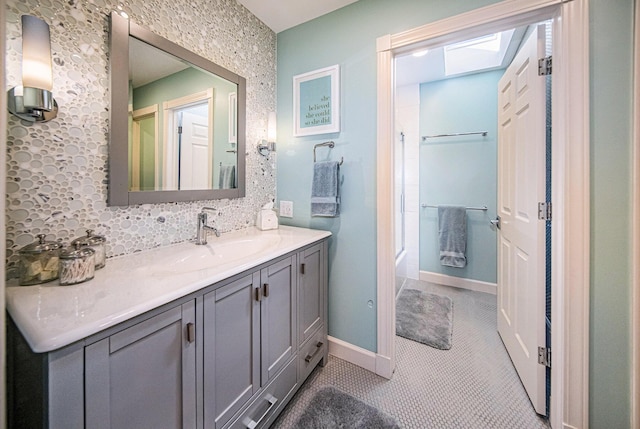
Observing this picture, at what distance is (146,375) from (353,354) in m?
1.32

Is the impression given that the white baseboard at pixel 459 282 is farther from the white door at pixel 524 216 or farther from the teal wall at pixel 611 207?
the teal wall at pixel 611 207

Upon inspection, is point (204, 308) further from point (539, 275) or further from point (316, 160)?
point (539, 275)

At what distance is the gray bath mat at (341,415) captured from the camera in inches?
49.4

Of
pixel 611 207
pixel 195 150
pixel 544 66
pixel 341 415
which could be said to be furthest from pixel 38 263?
pixel 544 66

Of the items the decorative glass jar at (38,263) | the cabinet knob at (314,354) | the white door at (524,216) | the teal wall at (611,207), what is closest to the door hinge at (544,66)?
the white door at (524,216)

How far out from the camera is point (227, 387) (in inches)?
39.3

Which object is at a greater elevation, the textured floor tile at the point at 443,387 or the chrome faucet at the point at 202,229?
the chrome faucet at the point at 202,229

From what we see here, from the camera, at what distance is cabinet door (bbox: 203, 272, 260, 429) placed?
92 centimetres

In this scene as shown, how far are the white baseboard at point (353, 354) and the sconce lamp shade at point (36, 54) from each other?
1933 mm

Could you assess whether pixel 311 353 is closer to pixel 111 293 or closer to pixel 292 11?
pixel 111 293

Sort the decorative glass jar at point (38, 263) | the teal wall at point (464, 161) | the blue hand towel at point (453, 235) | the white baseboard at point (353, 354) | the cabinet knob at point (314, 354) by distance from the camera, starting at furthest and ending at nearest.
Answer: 1. the blue hand towel at point (453, 235)
2. the teal wall at point (464, 161)
3. the white baseboard at point (353, 354)
4. the cabinet knob at point (314, 354)
5. the decorative glass jar at point (38, 263)

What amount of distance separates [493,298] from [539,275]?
5.41 feet

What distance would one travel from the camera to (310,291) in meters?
1.52

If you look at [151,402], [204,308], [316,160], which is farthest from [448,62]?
[151,402]
